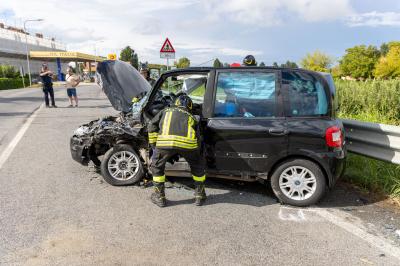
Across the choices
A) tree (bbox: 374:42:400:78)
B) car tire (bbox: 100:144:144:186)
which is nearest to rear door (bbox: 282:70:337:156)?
car tire (bbox: 100:144:144:186)

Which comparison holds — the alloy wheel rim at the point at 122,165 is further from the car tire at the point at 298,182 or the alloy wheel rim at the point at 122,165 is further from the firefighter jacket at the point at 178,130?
the car tire at the point at 298,182

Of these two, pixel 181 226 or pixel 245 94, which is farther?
pixel 245 94

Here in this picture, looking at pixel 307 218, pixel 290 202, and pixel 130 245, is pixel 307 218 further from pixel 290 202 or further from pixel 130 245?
pixel 130 245

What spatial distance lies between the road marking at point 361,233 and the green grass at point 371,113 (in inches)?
48.7

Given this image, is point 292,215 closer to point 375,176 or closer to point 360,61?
point 375,176

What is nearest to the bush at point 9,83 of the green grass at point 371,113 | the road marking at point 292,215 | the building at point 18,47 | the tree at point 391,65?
the building at point 18,47

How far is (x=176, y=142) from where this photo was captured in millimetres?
4082

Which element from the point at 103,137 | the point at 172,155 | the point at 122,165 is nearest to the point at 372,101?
the point at 172,155

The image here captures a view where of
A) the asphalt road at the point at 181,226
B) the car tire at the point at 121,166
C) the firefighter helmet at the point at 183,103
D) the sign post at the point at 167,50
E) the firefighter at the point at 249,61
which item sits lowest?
the asphalt road at the point at 181,226

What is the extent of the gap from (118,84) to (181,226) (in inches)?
124

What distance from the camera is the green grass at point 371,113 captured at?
4932 millimetres

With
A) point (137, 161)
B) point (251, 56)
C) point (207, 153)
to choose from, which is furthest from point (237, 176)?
point (251, 56)

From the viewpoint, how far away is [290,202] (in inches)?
168

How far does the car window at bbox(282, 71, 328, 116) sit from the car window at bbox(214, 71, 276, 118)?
8.6 inches
